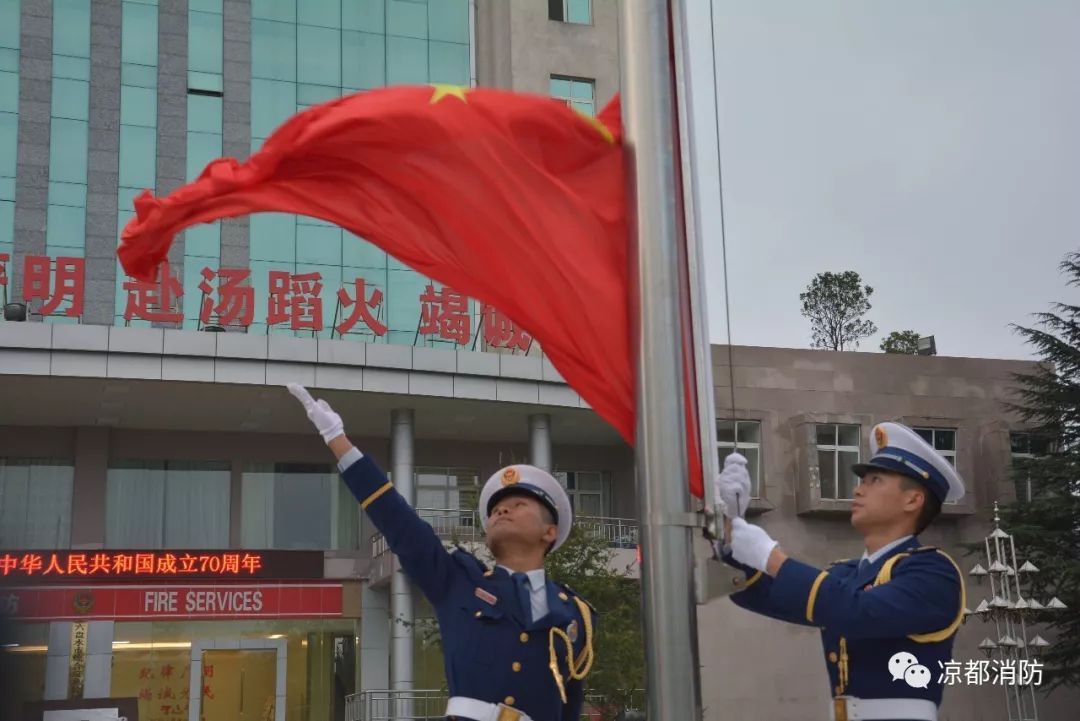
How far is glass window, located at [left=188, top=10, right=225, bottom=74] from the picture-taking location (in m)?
26.3

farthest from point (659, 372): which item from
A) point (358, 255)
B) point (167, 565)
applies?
point (358, 255)

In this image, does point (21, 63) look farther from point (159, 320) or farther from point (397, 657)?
point (397, 657)

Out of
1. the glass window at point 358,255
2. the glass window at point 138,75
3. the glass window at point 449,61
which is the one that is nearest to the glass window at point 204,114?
the glass window at point 138,75

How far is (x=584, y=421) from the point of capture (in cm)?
2475

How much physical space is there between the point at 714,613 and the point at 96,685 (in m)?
10.5

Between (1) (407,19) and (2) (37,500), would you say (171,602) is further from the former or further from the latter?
(1) (407,19)

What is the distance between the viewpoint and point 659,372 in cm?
363

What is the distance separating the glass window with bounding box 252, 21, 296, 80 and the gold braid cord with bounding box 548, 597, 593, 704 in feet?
76.7

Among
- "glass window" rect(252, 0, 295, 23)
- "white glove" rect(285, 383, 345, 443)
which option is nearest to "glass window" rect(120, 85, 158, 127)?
"glass window" rect(252, 0, 295, 23)

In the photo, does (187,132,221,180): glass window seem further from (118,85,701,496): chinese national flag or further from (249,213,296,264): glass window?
(118,85,701,496): chinese national flag

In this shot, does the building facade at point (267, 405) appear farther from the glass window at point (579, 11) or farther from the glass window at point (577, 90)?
the glass window at point (579, 11)

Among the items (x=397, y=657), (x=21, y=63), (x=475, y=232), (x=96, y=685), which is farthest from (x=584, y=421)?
(x=475, y=232)

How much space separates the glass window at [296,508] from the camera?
2473 centimetres

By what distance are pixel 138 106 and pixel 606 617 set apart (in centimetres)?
1436
